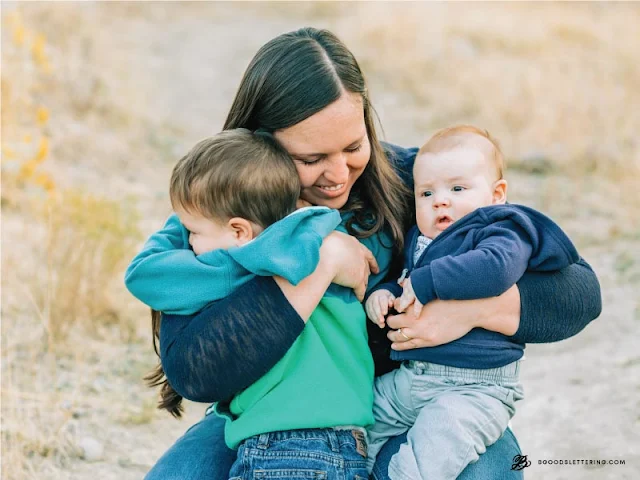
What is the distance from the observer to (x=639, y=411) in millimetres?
3965

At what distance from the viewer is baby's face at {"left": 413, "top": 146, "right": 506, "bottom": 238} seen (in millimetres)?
2535

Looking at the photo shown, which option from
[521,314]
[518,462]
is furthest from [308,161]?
[518,462]

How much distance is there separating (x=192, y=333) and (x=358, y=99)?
88cm

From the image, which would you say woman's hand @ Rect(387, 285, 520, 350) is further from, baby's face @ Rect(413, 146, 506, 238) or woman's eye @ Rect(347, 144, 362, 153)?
woman's eye @ Rect(347, 144, 362, 153)

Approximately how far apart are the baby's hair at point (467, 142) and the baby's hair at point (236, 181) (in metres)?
0.53

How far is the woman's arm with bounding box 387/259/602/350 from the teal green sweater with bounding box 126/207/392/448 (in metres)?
0.18

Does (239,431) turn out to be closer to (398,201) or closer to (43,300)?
(398,201)

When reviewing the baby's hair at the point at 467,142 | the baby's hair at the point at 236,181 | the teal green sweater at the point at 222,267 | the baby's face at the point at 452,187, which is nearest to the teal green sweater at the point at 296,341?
the teal green sweater at the point at 222,267

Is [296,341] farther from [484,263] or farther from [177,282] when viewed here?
[484,263]

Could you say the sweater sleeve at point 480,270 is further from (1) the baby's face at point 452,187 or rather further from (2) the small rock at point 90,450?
(2) the small rock at point 90,450

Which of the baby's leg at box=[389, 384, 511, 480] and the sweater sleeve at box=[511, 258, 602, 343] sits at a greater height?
the sweater sleeve at box=[511, 258, 602, 343]

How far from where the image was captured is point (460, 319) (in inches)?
90.7

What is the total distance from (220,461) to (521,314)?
96 cm

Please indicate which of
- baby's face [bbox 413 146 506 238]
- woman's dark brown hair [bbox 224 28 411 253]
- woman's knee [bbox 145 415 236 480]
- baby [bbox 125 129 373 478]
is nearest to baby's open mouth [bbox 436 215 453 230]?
baby's face [bbox 413 146 506 238]
